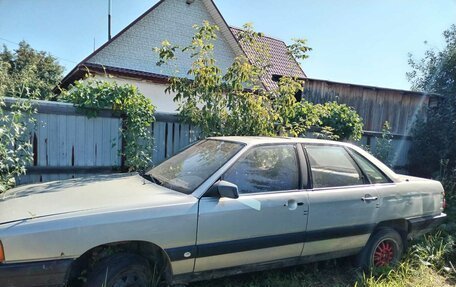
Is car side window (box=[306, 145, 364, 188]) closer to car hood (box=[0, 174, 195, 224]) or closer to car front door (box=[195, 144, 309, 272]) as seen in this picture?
car front door (box=[195, 144, 309, 272])

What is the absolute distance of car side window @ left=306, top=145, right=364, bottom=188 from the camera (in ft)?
12.2

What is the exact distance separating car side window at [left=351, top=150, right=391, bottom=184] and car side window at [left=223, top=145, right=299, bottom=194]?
2.97 feet

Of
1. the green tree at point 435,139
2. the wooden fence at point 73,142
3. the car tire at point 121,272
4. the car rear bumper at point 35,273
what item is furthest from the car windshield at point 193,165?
the green tree at point 435,139

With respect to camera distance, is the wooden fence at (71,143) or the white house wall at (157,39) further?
the white house wall at (157,39)

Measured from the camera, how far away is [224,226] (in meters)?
3.06

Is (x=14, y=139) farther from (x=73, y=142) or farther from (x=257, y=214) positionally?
(x=257, y=214)

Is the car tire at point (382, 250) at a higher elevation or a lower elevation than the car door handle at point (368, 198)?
lower

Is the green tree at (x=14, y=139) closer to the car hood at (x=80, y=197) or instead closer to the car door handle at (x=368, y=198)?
the car hood at (x=80, y=197)

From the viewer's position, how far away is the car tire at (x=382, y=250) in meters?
4.00

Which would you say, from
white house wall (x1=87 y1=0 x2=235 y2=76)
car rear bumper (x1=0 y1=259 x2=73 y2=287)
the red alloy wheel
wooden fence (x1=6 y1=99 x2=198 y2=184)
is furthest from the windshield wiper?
white house wall (x1=87 y1=0 x2=235 y2=76)

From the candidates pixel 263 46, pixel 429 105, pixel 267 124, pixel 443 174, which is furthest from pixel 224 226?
pixel 429 105

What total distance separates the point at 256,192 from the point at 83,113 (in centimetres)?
320

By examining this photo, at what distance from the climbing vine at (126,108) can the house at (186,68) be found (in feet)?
3.33

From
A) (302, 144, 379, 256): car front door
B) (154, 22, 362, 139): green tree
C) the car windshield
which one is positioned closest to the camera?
the car windshield
